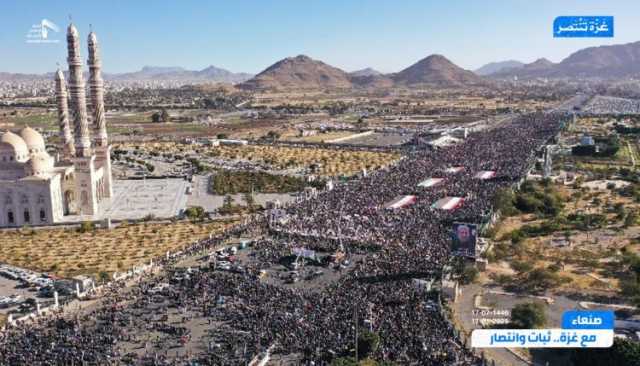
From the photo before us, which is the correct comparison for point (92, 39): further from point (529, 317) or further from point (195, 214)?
point (529, 317)

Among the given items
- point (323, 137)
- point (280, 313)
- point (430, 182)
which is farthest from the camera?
point (323, 137)

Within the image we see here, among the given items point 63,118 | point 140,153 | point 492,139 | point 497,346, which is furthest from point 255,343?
point 492,139

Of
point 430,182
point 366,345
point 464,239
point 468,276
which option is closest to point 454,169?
point 430,182

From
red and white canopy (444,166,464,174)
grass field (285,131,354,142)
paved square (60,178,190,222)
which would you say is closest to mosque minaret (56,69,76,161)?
paved square (60,178,190,222)

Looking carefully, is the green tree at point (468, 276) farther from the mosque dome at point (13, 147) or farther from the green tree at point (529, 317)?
the mosque dome at point (13, 147)

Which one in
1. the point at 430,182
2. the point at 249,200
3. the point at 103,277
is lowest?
the point at 103,277

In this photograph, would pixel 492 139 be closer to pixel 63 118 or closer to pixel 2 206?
pixel 63 118
